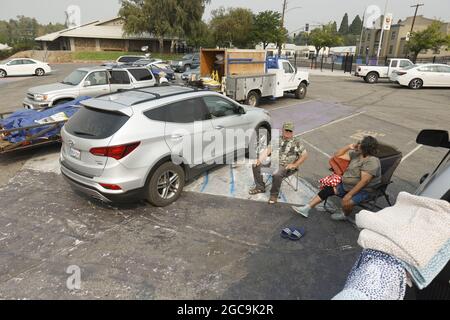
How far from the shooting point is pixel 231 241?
4176 mm

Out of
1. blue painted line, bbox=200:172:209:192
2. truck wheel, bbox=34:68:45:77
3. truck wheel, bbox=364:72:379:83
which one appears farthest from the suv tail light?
truck wheel, bbox=34:68:45:77

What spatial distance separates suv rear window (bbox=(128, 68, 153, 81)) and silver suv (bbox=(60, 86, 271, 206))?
7.06 m

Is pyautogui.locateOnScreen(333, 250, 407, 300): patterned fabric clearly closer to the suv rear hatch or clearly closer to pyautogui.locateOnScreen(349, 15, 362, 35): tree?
the suv rear hatch

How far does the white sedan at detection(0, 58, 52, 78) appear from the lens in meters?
24.7

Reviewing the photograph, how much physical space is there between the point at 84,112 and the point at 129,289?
283 centimetres

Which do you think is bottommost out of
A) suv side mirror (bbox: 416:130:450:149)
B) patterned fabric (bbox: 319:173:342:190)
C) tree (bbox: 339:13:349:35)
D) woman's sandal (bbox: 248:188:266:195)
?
woman's sandal (bbox: 248:188:266:195)

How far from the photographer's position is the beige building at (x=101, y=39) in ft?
167

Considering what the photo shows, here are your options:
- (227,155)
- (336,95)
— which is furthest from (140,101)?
(336,95)

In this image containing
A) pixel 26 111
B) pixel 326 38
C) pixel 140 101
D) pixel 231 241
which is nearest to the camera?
pixel 231 241

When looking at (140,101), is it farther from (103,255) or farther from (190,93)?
(103,255)

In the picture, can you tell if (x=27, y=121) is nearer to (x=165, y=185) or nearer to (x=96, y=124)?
(x=96, y=124)

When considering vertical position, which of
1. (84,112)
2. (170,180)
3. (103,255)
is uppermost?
(84,112)

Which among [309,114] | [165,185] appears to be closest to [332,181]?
[165,185]

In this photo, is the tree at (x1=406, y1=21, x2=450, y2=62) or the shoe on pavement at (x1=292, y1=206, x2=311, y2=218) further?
the tree at (x1=406, y1=21, x2=450, y2=62)
